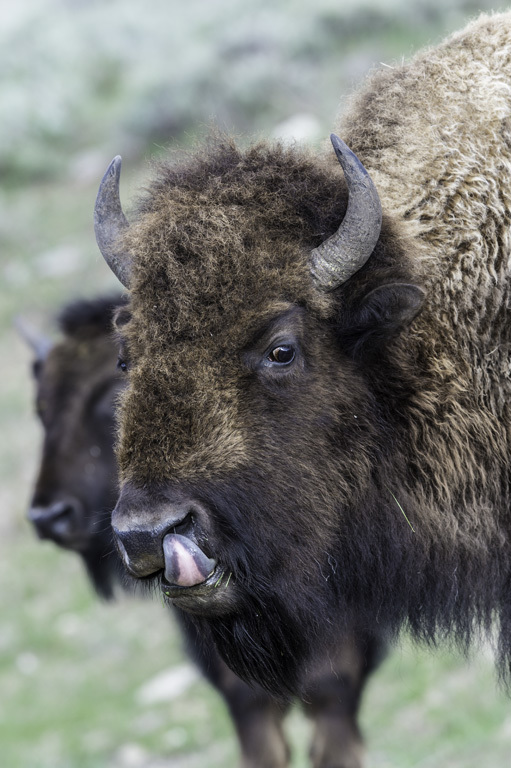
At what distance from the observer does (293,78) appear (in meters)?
24.4

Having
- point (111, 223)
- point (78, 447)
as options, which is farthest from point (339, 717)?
point (111, 223)

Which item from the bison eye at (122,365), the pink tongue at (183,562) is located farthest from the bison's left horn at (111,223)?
the pink tongue at (183,562)

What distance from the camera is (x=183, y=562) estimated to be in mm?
3557

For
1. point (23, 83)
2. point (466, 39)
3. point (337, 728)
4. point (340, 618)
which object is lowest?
point (23, 83)

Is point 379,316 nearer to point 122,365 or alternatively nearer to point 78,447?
point 122,365

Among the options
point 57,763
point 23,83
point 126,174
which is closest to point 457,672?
point 57,763

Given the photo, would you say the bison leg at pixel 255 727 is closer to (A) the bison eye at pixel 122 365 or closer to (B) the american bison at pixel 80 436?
(B) the american bison at pixel 80 436

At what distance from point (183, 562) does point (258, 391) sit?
723 millimetres

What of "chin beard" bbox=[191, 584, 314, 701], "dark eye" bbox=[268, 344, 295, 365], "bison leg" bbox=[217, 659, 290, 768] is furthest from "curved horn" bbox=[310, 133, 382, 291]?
"bison leg" bbox=[217, 659, 290, 768]

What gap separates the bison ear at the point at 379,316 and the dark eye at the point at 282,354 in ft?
0.84

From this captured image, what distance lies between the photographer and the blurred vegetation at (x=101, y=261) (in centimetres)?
900

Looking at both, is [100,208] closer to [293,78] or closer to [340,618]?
[340,618]

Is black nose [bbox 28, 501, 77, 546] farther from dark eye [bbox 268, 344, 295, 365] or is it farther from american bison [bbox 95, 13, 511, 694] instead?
dark eye [bbox 268, 344, 295, 365]

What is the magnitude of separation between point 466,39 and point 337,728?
4.18 meters
